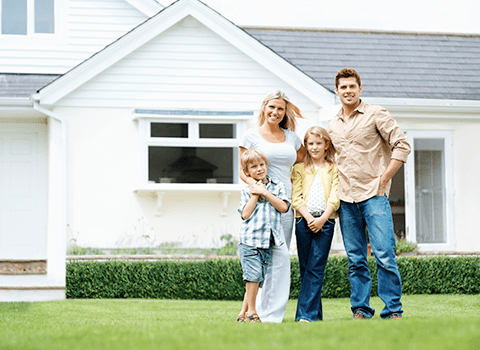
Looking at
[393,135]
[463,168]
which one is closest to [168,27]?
[463,168]

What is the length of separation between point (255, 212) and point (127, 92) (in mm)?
5635

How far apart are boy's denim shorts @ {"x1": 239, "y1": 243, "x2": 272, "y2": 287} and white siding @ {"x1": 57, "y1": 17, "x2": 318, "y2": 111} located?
550 cm

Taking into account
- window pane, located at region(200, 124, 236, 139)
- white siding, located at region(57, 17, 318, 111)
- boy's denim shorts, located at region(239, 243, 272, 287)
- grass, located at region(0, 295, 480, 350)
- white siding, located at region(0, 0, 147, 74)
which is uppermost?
white siding, located at region(0, 0, 147, 74)

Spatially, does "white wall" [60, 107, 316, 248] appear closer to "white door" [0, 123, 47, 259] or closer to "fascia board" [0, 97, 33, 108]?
"fascia board" [0, 97, 33, 108]

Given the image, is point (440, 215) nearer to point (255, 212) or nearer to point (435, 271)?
point (435, 271)

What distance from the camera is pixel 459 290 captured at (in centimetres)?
886

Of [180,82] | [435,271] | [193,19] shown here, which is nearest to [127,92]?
[180,82]

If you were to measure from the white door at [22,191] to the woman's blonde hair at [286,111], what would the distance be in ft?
21.1

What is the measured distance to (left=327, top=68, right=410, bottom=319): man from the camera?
448 centimetres

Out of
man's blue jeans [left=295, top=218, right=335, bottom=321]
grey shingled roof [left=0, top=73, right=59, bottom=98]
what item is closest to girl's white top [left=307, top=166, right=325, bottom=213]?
man's blue jeans [left=295, top=218, right=335, bottom=321]

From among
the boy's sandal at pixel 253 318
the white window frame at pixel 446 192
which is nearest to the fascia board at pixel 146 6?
the white window frame at pixel 446 192

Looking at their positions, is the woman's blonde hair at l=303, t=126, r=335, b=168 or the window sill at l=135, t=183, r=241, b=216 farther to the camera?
the window sill at l=135, t=183, r=241, b=216

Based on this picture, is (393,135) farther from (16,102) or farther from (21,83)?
(21,83)

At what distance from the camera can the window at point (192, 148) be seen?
378 inches
